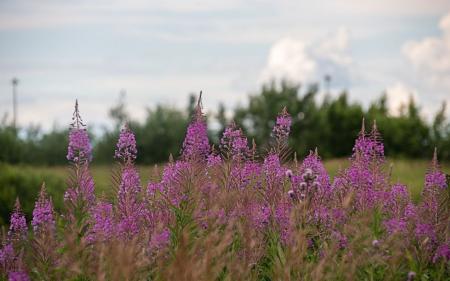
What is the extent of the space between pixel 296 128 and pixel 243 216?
167 feet

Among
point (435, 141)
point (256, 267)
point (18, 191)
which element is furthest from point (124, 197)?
point (435, 141)

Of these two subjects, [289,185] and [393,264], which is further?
[289,185]

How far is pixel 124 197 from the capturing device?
7422 mm

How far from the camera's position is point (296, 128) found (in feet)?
189

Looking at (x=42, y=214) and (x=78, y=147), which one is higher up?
(x=78, y=147)

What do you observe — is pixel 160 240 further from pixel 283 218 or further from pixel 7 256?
pixel 7 256

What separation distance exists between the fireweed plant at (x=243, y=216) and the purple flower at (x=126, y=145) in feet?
0.04

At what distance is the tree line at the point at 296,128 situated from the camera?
54.3 metres

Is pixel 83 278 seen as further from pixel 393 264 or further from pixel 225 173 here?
pixel 393 264

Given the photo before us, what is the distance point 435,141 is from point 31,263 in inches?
1922

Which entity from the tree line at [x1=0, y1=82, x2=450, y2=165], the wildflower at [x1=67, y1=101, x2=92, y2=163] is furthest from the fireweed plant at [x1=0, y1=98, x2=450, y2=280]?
the tree line at [x1=0, y1=82, x2=450, y2=165]

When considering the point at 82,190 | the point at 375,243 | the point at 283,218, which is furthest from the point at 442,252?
the point at 82,190

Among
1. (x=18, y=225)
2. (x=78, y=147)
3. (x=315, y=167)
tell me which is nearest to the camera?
(x=78, y=147)

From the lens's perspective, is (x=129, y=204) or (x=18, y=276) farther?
(x=129, y=204)
